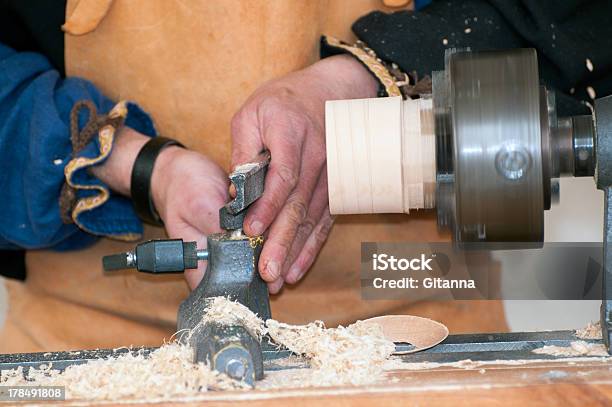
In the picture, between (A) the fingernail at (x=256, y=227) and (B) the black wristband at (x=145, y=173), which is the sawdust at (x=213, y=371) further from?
(B) the black wristband at (x=145, y=173)

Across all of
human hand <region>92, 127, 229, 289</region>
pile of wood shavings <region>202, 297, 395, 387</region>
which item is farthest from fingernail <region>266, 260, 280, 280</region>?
human hand <region>92, 127, 229, 289</region>

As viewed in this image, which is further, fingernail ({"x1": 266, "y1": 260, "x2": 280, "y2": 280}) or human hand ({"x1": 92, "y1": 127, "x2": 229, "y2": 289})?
human hand ({"x1": 92, "y1": 127, "x2": 229, "y2": 289})

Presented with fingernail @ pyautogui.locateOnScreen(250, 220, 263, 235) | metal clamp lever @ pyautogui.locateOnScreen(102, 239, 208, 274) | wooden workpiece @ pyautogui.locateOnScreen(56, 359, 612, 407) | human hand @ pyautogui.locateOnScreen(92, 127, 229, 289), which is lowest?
wooden workpiece @ pyautogui.locateOnScreen(56, 359, 612, 407)

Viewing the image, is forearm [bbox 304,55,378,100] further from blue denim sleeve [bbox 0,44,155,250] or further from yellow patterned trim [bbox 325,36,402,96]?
blue denim sleeve [bbox 0,44,155,250]

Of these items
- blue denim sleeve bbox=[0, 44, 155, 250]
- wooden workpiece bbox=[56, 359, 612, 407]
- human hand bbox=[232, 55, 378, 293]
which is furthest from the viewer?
blue denim sleeve bbox=[0, 44, 155, 250]

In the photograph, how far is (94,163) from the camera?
1.32 metres

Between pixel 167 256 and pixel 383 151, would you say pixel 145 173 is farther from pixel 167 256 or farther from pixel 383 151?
pixel 383 151

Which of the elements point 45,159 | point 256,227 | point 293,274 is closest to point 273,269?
point 256,227

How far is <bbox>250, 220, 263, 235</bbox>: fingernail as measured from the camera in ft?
3.38

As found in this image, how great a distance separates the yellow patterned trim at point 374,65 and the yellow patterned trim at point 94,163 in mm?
375

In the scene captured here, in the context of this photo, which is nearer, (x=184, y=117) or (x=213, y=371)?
(x=213, y=371)

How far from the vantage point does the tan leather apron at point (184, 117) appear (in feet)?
4.44

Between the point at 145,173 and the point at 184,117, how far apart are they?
0.45 ft

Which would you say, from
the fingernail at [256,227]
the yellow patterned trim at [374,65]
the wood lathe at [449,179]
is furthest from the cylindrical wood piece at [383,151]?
the yellow patterned trim at [374,65]
